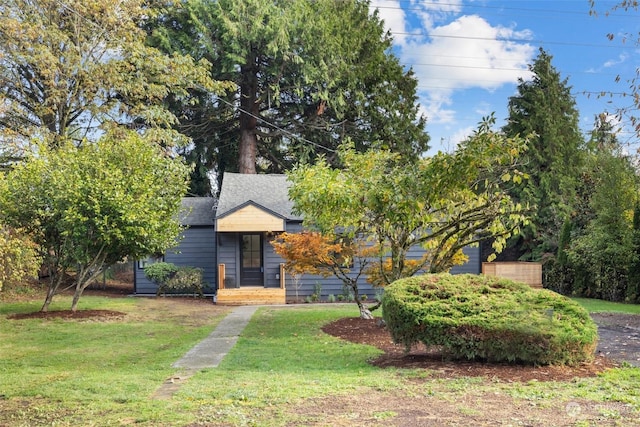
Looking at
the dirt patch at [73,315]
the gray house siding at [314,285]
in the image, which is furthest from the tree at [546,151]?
the dirt patch at [73,315]

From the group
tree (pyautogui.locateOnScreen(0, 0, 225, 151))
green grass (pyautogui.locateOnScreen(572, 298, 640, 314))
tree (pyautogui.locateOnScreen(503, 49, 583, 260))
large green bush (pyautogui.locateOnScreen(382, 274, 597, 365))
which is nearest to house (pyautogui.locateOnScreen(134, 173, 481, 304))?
tree (pyautogui.locateOnScreen(0, 0, 225, 151))

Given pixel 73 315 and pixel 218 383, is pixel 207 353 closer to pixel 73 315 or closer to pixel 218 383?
pixel 218 383

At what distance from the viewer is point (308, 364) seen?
6922 mm

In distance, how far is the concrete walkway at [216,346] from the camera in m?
7.18

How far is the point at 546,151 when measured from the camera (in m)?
24.9

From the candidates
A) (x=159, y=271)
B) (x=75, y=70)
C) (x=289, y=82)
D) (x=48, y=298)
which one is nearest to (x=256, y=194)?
(x=159, y=271)

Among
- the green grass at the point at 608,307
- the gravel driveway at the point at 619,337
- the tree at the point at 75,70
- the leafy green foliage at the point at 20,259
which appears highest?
the tree at the point at 75,70

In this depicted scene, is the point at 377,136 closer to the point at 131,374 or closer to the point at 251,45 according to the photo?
the point at 251,45

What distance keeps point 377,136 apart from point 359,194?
54.9 ft

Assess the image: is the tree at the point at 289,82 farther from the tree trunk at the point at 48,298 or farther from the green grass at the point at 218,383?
the green grass at the point at 218,383

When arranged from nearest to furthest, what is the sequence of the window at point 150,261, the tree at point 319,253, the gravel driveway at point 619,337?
1. the gravel driveway at point 619,337
2. the tree at point 319,253
3. the window at point 150,261

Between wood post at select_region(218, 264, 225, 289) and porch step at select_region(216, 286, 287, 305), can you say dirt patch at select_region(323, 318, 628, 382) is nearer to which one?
porch step at select_region(216, 286, 287, 305)

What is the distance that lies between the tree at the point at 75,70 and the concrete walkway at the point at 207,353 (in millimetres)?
8746

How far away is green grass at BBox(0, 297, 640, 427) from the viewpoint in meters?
4.36
